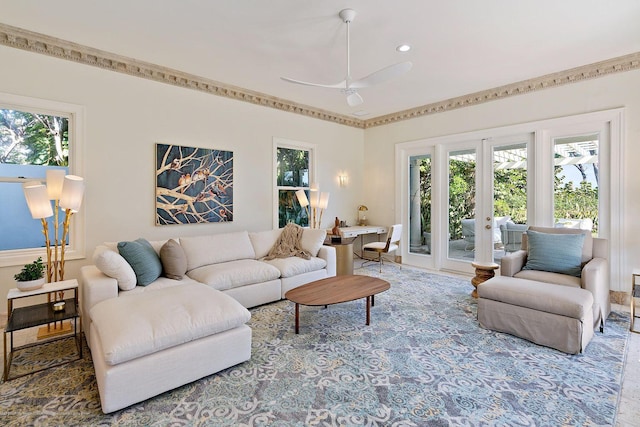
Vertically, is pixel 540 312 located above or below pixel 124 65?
below

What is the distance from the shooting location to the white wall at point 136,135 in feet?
11.2

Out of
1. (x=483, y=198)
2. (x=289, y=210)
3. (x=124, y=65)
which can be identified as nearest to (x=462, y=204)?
(x=483, y=198)

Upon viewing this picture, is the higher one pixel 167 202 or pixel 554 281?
pixel 167 202

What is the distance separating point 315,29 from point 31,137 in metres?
3.24

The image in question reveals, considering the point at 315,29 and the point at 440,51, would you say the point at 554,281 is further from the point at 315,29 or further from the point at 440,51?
the point at 315,29

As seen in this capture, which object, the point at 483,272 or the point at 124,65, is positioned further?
the point at 483,272

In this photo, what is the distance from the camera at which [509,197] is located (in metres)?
4.80

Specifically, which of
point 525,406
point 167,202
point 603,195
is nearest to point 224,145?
point 167,202

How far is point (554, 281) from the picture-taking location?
10.6ft

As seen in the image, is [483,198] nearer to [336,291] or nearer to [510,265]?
[510,265]

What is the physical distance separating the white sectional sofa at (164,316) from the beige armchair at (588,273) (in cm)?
281

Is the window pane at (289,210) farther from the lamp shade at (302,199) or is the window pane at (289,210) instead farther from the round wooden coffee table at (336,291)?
the round wooden coffee table at (336,291)

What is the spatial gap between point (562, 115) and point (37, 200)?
6.07 metres

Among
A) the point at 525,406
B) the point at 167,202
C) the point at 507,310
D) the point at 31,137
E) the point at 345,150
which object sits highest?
the point at 345,150
